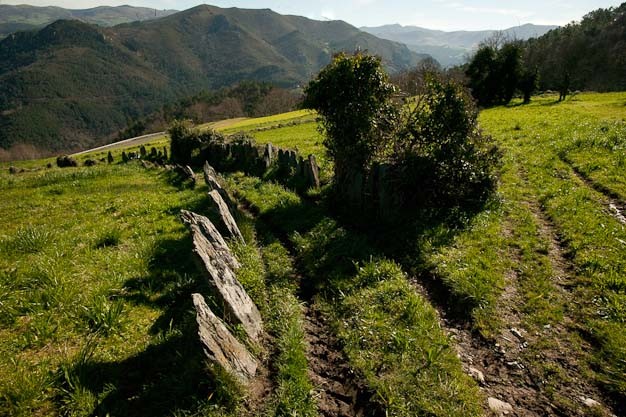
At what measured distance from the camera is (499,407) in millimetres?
5262

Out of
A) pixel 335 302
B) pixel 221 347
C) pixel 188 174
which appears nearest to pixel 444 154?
pixel 335 302

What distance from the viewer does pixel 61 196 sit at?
17.8m

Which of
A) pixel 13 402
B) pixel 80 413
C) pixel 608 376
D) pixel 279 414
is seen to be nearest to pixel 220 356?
pixel 279 414

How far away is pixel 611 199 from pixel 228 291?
1284 centimetres

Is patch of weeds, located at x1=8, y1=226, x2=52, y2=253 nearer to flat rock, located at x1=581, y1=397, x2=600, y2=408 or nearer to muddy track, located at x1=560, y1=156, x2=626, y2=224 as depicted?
flat rock, located at x1=581, y1=397, x2=600, y2=408

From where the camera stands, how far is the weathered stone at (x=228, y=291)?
6.24m

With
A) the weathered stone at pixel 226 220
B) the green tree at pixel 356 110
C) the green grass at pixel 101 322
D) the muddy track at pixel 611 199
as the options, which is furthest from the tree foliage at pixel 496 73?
the green grass at pixel 101 322

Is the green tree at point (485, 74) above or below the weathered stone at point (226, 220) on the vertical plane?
above

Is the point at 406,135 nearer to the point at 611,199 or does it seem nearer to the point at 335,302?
the point at 611,199

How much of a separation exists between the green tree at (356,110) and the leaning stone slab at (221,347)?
8480 mm

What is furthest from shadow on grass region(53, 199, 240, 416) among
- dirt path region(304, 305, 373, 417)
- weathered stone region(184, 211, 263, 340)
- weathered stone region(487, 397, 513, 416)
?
weathered stone region(487, 397, 513, 416)

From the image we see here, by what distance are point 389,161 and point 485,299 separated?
632cm

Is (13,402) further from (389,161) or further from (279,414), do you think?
(389,161)

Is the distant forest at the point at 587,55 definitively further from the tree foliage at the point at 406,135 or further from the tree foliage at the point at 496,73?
the tree foliage at the point at 406,135
